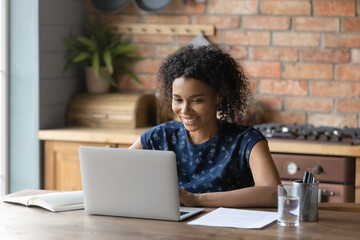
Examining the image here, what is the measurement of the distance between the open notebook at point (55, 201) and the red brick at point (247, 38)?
77.7 inches

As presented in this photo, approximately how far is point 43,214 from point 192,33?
218cm

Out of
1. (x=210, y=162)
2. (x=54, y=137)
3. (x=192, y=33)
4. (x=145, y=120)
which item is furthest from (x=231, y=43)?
(x=210, y=162)

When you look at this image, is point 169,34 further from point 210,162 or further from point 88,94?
point 210,162

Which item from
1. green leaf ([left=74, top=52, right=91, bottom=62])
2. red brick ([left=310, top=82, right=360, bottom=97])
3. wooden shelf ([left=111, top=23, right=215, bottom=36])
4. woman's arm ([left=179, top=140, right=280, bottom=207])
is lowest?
woman's arm ([left=179, top=140, right=280, bottom=207])

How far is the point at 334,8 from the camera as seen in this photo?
12.5 ft

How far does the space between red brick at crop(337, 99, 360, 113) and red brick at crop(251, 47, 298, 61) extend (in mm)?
377

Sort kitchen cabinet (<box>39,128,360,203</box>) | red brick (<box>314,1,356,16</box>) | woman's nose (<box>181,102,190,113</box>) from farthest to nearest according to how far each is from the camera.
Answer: red brick (<box>314,1,356,16</box>) → kitchen cabinet (<box>39,128,360,203</box>) → woman's nose (<box>181,102,190,113</box>)

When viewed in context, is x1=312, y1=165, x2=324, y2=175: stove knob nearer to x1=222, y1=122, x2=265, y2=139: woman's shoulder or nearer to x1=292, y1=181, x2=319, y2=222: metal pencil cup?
x1=222, y1=122, x2=265, y2=139: woman's shoulder

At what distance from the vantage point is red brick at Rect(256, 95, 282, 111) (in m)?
3.97

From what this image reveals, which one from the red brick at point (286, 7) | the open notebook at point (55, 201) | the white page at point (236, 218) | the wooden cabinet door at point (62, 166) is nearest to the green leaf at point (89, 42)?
the wooden cabinet door at point (62, 166)

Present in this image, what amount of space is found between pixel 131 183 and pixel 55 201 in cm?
36

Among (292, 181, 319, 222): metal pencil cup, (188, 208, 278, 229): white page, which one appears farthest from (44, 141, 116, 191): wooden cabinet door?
(292, 181, 319, 222): metal pencil cup

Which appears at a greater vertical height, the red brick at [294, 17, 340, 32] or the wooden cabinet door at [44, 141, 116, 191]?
the red brick at [294, 17, 340, 32]

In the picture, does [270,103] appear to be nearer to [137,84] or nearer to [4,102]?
[137,84]
